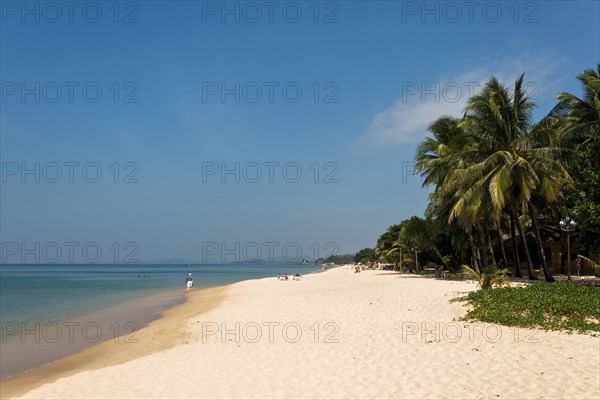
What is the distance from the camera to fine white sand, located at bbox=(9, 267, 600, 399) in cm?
704

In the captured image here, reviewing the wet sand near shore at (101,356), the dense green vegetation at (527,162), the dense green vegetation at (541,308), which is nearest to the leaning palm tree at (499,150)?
the dense green vegetation at (527,162)

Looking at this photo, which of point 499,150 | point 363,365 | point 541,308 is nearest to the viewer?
A: point 363,365

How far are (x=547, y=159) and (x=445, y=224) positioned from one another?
12.3m

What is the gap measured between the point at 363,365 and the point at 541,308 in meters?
6.39

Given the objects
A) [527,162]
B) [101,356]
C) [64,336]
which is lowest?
[64,336]

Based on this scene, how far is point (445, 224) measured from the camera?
32562 millimetres

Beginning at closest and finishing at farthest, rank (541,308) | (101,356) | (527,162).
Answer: (541,308), (101,356), (527,162)

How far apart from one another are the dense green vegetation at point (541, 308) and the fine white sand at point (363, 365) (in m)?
0.59

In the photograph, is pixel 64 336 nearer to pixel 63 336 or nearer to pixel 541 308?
pixel 63 336

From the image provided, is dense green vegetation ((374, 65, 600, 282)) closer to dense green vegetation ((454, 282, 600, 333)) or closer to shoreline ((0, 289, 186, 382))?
dense green vegetation ((454, 282, 600, 333))

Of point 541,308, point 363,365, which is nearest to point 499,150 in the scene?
point 541,308

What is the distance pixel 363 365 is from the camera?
27.7 feet

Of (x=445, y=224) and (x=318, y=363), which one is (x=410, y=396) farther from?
(x=445, y=224)

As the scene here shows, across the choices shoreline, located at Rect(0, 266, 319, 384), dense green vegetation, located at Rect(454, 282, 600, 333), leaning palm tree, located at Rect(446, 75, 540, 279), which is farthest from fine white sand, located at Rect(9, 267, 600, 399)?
leaning palm tree, located at Rect(446, 75, 540, 279)
